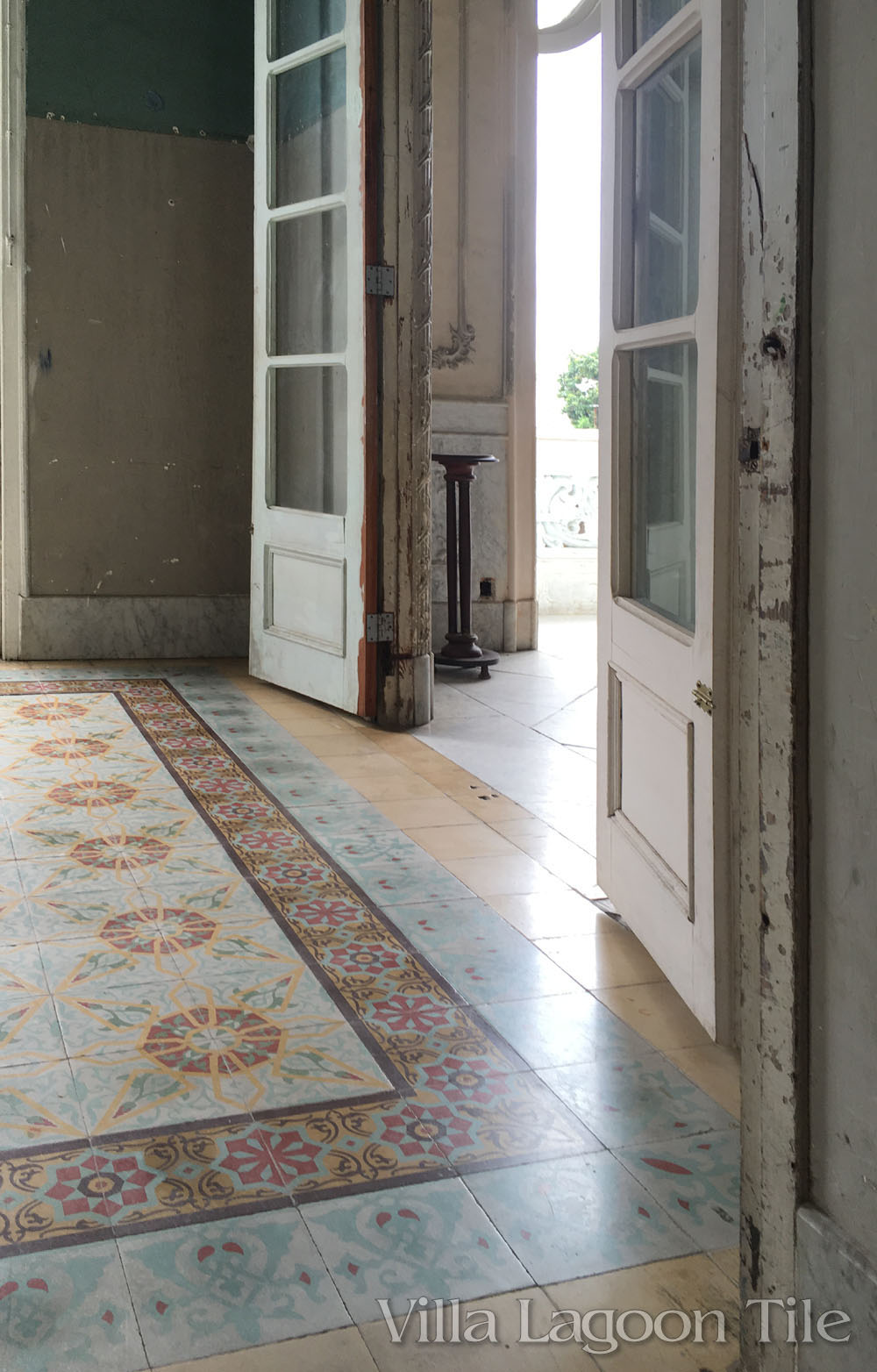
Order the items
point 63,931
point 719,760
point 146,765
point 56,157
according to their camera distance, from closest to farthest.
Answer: point 719,760 → point 63,931 → point 146,765 → point 56,157

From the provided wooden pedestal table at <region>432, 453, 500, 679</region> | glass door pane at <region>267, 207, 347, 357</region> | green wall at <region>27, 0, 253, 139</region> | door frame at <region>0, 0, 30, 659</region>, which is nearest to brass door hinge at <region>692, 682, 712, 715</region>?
glass door pane at <region>267, 207, 347, 357</region>

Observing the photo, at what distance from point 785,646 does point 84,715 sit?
153 inches

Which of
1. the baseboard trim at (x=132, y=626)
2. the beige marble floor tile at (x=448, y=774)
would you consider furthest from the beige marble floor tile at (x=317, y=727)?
the baseboard trim at (x=132, y=626)

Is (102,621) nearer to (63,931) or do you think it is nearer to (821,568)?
(63,931)

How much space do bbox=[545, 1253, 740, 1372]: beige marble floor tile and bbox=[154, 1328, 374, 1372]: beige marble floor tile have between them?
A: 249 millimetres

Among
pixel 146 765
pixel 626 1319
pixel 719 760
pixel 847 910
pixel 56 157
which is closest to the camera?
pixel 847 910

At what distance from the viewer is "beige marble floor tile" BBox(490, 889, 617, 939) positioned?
2.75 m

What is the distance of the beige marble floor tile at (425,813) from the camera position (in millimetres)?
3533

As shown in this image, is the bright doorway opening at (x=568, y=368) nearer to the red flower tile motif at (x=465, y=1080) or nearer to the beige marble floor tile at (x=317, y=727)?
the beige marble floor tile at (x=317, y=727)

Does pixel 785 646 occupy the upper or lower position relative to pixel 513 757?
upper

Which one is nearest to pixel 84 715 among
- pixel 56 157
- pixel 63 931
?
pixel 63 931

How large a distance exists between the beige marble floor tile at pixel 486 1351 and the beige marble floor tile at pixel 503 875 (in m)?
1.50

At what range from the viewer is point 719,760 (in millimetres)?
2125

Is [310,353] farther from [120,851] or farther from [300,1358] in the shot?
[300,1358]
